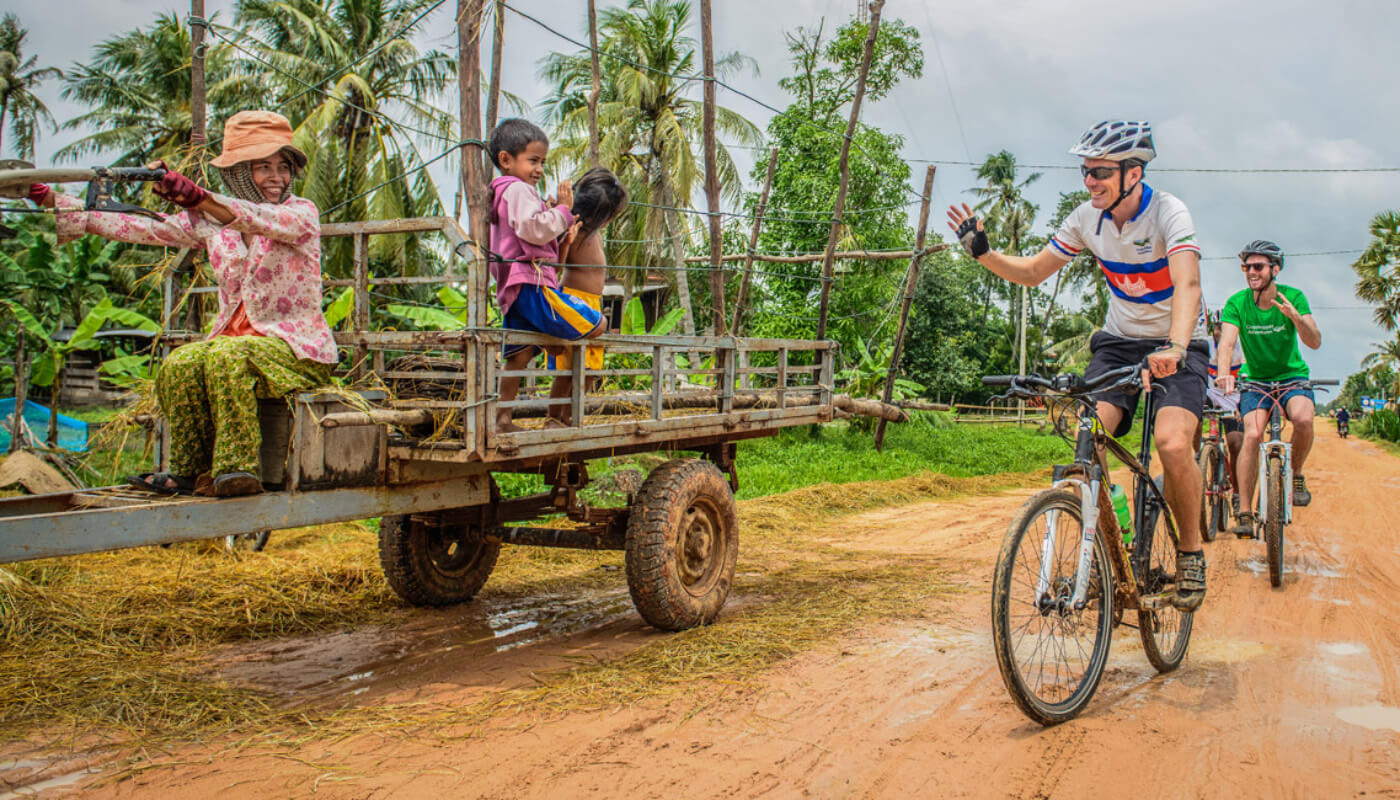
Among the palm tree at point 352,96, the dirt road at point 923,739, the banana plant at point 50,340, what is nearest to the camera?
the dirt road at point 923,739

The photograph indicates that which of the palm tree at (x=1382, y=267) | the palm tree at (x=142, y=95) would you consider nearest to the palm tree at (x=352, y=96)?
the palm tree at (x=142, y=95)

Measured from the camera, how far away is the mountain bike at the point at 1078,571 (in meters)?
3.51

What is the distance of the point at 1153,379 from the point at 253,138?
3.97 metres

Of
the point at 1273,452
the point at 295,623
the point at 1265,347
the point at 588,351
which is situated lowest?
the point at 295,623

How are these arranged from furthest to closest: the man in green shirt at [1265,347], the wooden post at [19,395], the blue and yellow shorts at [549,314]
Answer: the wooden post at [19,395] < the man in green shirt at [1265,347] < the blue and yellow shorts at [549,314]

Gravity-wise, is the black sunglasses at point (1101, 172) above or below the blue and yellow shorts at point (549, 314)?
above

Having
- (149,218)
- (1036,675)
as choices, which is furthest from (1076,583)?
(149,218)

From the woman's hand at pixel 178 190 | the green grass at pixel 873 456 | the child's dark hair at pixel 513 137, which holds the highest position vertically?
the child's dark hair at pixel 513 137

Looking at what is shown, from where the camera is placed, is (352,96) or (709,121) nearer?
(709,121)

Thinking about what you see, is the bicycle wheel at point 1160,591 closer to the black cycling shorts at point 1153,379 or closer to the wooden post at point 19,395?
the black cycling shorts at point 1153,379

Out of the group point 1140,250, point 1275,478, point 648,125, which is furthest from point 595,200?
point 648,125

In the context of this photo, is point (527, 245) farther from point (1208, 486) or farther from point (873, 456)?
point (873, 456)

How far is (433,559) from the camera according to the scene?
5852mm

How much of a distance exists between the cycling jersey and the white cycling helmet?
0.64 feet
